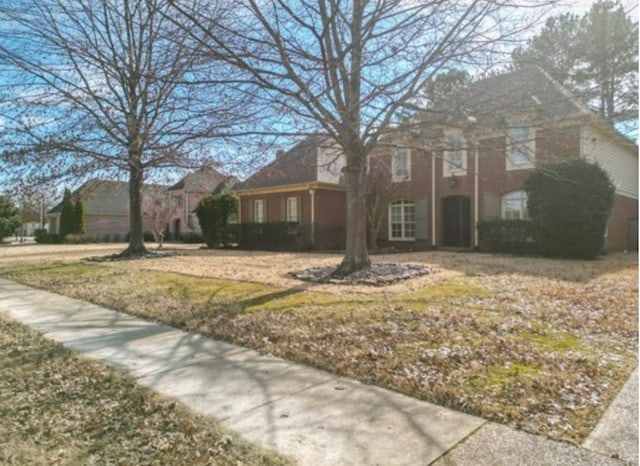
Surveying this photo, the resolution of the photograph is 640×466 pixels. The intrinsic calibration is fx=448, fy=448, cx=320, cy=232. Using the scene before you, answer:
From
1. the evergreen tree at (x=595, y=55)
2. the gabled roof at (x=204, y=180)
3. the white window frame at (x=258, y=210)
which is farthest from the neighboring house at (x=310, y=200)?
→ the evergreen tree at (x=595, y=55)

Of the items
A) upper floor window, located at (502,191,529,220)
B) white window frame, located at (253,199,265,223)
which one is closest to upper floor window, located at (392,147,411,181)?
upper floor window, located at (502,191,529,220)

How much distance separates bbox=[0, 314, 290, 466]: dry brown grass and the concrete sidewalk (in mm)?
167

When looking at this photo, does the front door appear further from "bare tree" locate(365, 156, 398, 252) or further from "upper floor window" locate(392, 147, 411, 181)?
"upper floor window" locate(392, 147, 411, 181)

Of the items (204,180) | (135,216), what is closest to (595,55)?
(135,216)

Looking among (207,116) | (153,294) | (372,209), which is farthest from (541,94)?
(372,209)

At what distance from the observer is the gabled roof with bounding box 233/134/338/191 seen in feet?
34.2

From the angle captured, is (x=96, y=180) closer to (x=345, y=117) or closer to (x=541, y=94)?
(x=345, y=117)

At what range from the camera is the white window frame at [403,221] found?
66.0 ft

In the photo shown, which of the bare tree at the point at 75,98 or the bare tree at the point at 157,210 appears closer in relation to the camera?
the bare tree at the point at 75,98

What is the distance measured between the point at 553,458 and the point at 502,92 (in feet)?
24.7

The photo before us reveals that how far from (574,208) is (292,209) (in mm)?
12734

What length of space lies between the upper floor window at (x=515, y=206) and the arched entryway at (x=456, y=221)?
5.84ft

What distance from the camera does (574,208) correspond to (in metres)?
13.7

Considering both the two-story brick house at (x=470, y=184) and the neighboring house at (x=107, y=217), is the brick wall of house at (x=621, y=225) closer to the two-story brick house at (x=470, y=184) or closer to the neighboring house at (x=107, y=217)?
the two-story brick house at (x=470, y=184)
